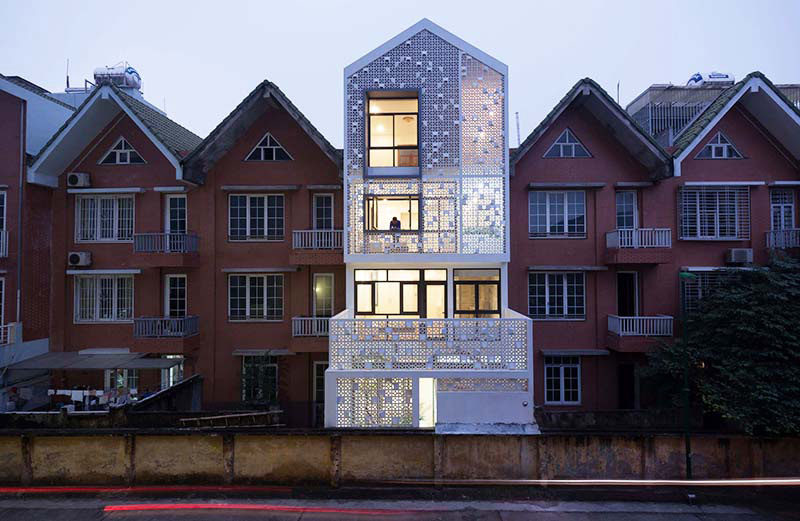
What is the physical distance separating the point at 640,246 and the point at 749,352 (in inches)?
195

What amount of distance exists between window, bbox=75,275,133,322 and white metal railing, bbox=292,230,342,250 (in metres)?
7.28

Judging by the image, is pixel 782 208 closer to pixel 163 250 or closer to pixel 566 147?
pixel 566 147

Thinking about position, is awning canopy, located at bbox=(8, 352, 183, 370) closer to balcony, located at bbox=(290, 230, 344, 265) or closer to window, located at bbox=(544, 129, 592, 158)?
balcony, located at bbox=(290, 230, 344, 265)

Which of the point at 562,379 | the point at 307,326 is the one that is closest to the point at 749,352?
the point at 562,379

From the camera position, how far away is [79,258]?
17.9m

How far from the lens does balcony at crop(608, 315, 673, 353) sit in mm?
16422

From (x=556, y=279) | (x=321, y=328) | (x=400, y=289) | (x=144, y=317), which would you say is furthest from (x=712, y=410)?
(x=144, y=317)

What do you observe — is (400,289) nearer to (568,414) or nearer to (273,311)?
(273,311)

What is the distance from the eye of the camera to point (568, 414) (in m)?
15.2

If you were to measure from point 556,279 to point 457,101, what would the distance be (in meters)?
7.97

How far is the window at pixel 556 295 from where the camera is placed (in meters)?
18.0

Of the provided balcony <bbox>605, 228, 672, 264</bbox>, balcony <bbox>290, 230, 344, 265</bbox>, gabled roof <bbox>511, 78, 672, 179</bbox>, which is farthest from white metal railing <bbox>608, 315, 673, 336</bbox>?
balcony <bbox>290, 230, 344, 265</bbox>

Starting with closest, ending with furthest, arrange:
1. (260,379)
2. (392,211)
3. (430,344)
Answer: (430,344) → (392,211) → (260,379)

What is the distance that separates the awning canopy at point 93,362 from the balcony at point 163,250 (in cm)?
354
